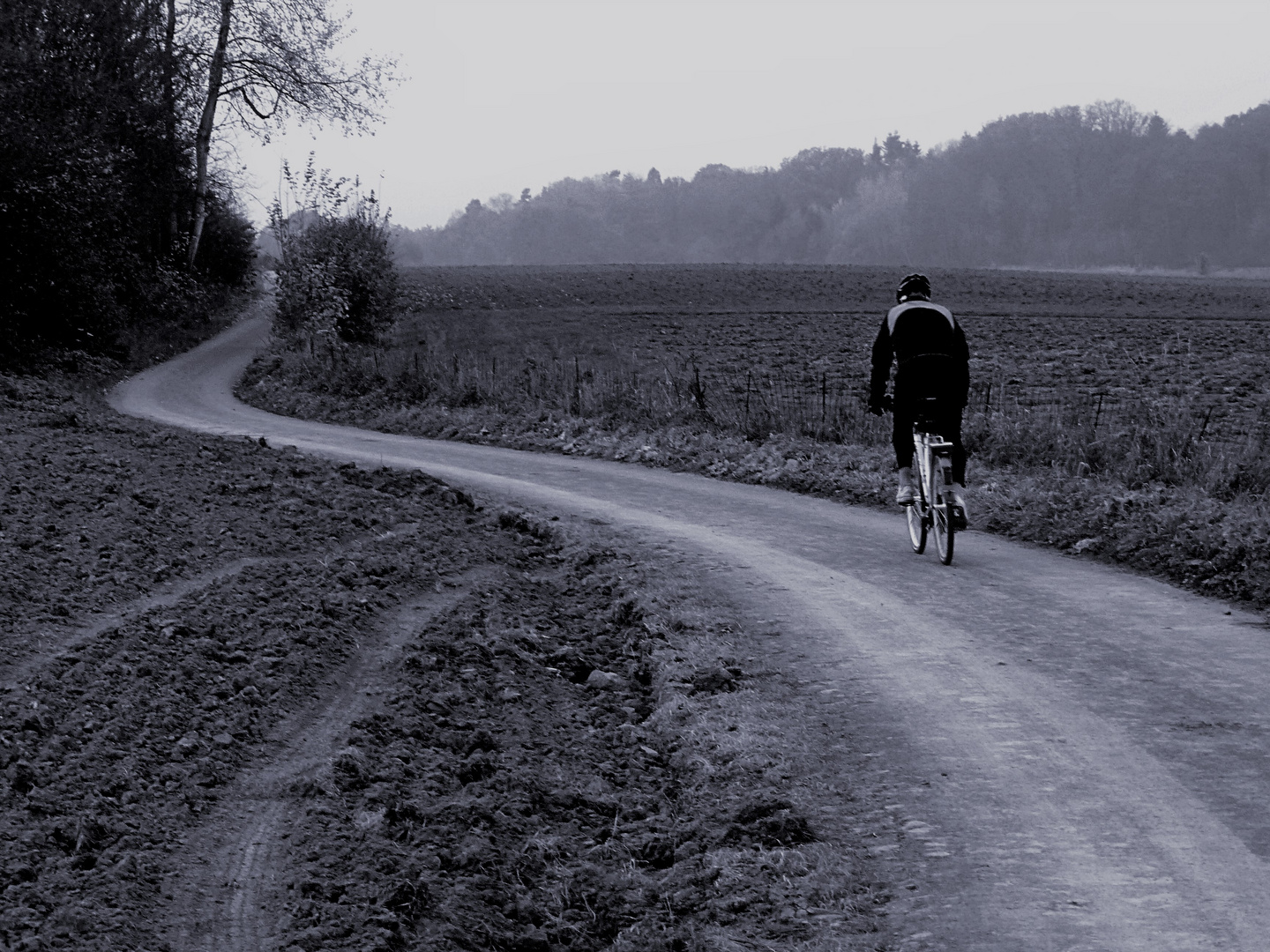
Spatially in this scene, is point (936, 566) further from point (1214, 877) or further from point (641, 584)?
point (1214, 877)

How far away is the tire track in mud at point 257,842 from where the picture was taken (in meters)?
4.02

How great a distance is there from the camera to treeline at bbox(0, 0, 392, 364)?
29312 mm

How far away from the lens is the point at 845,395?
73.5 ft

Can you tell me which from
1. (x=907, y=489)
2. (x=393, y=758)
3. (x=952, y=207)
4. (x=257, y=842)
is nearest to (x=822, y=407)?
(x=907, y=489)

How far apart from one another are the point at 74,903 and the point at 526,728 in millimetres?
2376

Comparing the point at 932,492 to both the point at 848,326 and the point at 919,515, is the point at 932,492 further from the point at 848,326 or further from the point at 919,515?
the point at 848,326

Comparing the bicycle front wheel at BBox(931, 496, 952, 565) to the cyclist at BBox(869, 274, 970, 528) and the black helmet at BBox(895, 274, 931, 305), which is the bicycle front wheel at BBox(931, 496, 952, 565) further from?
the black helmet at BBox(895, 274, 931, 305)

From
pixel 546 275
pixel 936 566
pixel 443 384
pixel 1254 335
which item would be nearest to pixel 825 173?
pixel 546 275

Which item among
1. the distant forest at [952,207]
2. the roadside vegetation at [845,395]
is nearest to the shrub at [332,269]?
the roadside vegetation at [845,395]

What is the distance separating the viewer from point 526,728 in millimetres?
5980

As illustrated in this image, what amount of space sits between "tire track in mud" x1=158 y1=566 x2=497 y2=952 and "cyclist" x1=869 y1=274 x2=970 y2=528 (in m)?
4.58

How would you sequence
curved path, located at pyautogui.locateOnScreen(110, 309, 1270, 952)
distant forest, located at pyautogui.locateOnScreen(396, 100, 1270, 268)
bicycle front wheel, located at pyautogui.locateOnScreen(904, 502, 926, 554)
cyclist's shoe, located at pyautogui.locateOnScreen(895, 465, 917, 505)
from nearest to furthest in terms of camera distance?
curved path, located at pyautogui.locateOnScreen(110, 309, 1270, 952)
cyclist's shoe, located at pyautogui.locateOnScreen(895, 465, 917, 505)
bicycle front wheel, located at pyautogui.locateOnScreen(904, 502, 926, 554)
distant forest, located at pyautogui.locateOnScreen(396, 100, 1270, 268)

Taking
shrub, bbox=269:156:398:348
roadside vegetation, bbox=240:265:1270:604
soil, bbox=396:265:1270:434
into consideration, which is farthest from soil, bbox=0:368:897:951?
shrub, bbox=269:156:398:348

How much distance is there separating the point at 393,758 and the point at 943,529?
17.6 ft
